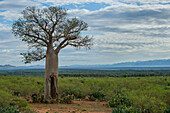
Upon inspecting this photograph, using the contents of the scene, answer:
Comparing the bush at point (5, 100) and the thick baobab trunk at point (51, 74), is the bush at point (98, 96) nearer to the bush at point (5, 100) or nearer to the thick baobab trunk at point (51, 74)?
the thick baobab trunk at point (51, 74)

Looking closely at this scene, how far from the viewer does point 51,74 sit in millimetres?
13289

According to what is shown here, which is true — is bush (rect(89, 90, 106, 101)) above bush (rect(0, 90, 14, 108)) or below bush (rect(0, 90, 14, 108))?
below

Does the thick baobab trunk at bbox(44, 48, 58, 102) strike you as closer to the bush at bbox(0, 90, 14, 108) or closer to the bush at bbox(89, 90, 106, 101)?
the bush at bbox(0, 90, 14, 108)

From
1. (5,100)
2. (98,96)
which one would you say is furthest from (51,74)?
(98,96)

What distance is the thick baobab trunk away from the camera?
13.3 m

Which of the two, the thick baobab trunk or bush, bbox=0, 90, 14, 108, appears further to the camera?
the thick baobab trunk

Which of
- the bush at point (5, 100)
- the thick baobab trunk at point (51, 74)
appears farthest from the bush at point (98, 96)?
the bush at point (5, 100)

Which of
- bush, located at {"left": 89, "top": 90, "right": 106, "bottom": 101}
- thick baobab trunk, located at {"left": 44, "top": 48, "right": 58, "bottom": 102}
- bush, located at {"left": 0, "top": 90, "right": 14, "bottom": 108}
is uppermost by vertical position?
thick baobab trunk, located at {"left": 44, "top": 48, "right": 58, "bottom": 102}

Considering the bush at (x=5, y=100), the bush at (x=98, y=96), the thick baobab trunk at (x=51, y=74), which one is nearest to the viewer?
the bush at (x=5, y=100)

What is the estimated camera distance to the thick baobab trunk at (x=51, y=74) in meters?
13.3

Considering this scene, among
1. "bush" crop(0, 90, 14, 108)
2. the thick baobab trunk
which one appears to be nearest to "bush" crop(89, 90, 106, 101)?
the thick baobab trunk

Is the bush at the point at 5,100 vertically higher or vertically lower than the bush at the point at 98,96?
higher

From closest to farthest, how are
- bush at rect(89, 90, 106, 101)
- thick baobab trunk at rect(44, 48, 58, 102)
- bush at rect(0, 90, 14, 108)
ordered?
bush at rect(0, 90, 14, 108)
thick baobab trunk at rect(44, 48, 58, 102)
bush at rect(89, 90, 106, 101)

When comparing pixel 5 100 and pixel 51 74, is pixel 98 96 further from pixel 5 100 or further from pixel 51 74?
pixel 5 100
